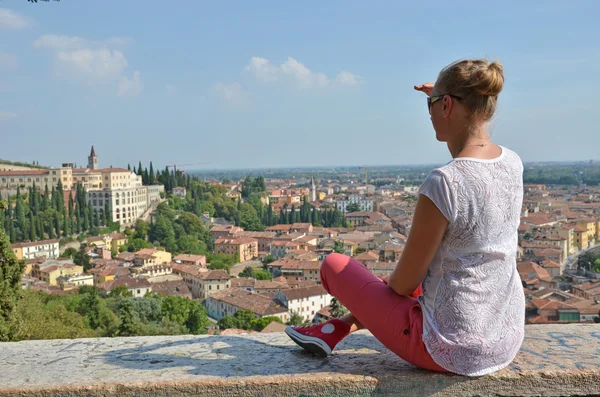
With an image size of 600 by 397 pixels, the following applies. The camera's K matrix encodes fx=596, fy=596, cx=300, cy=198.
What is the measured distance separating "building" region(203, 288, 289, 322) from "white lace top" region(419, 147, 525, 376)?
1763 cm

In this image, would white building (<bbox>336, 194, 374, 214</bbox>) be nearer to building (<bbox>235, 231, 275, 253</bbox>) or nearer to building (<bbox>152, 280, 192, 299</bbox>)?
building (<bbox>235, 231, 275, 253</bbox>)

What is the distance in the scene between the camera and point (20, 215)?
3017 cm

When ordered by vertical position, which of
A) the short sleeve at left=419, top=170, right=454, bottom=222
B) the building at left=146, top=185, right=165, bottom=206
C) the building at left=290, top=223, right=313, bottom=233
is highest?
the short sleeve at left=419, top=170, right=454, bottom=222

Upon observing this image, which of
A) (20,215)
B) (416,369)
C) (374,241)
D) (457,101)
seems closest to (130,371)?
(416,369)

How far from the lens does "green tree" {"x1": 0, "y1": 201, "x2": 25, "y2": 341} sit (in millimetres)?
4668

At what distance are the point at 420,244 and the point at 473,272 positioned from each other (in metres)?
0.12

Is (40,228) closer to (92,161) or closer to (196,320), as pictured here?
(196,320)

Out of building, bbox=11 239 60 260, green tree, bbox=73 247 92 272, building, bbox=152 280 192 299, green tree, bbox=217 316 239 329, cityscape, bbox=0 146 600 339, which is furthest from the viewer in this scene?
building, bbox=11 239 60 260

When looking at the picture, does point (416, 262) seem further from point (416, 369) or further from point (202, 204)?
point (202, 204)

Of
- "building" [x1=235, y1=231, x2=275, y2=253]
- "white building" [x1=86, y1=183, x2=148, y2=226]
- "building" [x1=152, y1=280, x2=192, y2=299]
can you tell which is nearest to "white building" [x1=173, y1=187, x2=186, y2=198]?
"white building" [x1=86, y1=183, x2=148, y2=226]

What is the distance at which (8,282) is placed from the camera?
4789mm

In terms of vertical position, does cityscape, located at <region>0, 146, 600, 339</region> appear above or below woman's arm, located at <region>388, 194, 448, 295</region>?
below

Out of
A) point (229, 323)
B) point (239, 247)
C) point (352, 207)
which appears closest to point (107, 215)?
point (239, 247)

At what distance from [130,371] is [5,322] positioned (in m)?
3.95
